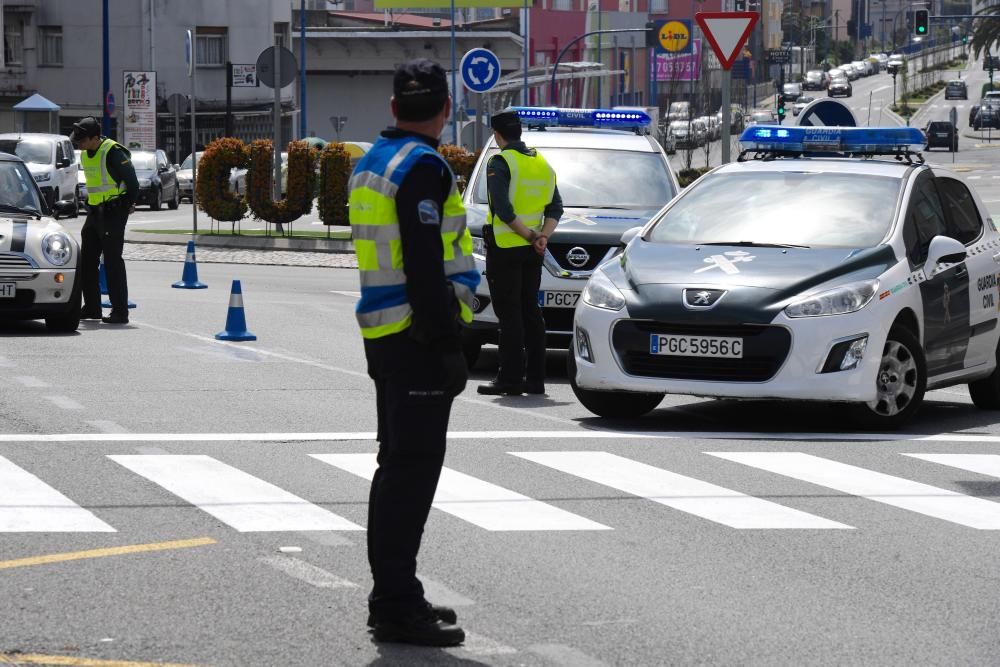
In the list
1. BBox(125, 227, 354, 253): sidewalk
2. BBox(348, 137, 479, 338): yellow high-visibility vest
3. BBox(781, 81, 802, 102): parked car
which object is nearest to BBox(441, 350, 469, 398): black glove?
BBox(348, 137, 479, 338): yellow high-visibility vest

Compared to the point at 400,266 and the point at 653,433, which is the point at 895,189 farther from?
the point at 400,266

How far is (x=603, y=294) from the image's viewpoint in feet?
35.3

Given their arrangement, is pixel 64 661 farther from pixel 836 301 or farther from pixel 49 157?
pixel 49 157

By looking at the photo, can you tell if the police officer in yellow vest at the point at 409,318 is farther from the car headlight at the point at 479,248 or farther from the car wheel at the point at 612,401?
the car headlight at the point at 479,248

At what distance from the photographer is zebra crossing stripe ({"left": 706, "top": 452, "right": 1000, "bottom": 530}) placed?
8047 mm

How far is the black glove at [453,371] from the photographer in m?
5.69

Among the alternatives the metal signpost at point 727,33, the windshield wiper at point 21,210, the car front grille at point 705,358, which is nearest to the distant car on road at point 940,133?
the metal signpost at point 727,33

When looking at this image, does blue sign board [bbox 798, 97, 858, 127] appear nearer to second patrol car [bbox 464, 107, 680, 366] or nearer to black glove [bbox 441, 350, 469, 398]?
second patrol car [bbox 464, 107, 680, 366]

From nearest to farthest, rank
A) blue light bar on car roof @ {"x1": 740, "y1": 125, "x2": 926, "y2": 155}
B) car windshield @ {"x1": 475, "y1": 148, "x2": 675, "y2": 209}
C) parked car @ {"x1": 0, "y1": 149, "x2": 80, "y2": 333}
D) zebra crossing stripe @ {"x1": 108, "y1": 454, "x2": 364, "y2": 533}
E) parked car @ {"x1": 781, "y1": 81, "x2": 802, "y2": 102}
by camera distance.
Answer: zebra crossing stripe @ {"x1": 108, "y1": 454, "x2": 364, "y2": 533} → blue light bar on car roof @ {"x1": 740, "y1": 125, "x2": 926, "y2": 155} → car windshield @ {"x1": 475, "y1": 148, "x2": 675, "y2": 209} → parked car @ {"x1": 0, "y1": 149, "x2": 80, "y2": 333} → parked car @ {"x1": 781, "y1": 81, "x2": 802, "y2": 102}

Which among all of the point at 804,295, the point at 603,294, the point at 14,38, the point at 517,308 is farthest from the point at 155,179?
the point at 804,295

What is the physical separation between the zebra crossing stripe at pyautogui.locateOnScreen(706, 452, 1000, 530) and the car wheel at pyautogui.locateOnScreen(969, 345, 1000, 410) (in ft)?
9.27

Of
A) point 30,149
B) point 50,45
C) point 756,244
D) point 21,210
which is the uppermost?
point 50,45

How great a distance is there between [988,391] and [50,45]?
208ft

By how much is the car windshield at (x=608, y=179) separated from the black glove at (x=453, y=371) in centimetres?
876
